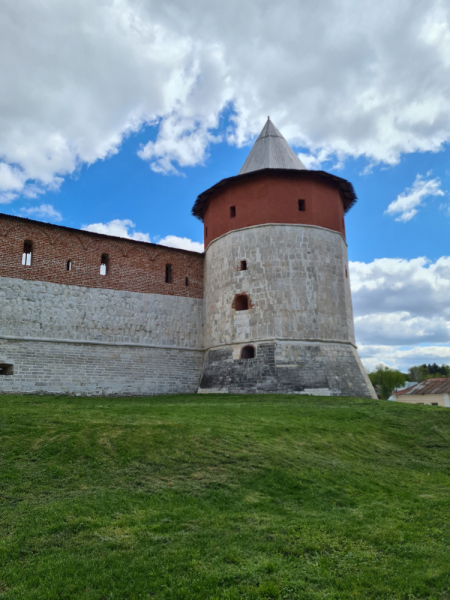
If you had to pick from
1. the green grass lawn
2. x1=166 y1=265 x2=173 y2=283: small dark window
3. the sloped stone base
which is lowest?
the green grass lawn

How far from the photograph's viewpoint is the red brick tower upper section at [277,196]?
18.3m

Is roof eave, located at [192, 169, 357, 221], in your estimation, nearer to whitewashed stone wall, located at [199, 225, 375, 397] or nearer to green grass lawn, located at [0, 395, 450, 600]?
whitewashed stone wall, located at [199, 225, 375, 397]

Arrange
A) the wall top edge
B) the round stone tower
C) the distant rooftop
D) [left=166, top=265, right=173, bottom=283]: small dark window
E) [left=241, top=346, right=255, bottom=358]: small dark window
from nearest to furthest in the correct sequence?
the wall top edge, the round stone tower, [left=241, top=346, right=255, bottom=358]: small dark window, [left=166, top=265, right=173, bottom=283]: small dark window, the distant rooftop

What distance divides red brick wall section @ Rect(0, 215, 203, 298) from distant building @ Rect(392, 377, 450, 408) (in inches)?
939

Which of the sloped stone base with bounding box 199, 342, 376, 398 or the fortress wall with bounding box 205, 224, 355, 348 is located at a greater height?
the fortress wall with bounding box 205, 224, 355, 348

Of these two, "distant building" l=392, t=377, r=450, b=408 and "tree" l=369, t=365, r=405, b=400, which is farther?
"tree" l=369, t=365, r=405, b=400

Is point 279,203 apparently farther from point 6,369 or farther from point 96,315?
point 6,369

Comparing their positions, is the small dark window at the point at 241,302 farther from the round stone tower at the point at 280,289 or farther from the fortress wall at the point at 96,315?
the fortress wall at the point at 96,315

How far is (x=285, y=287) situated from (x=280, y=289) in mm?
215

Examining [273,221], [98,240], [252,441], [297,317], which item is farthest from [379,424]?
[98,240]

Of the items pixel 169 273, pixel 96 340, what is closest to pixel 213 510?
pixel 96 340

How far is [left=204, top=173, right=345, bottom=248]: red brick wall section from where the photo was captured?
1823 centimetres

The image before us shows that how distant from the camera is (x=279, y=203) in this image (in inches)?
720

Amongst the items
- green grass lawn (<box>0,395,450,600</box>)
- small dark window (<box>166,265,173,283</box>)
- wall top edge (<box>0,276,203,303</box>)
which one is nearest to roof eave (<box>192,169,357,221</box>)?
small dark window (<box>166,265,173,283</box>)
